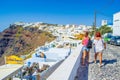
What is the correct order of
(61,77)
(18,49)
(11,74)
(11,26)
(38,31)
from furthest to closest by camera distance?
1. (11,26)
2. (38,31)
3. (18,49)
4. (11,74)
5. (61,77)

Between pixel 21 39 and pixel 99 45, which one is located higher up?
pixel 99 45

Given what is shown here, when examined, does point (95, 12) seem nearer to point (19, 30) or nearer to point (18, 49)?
point (18, 49)

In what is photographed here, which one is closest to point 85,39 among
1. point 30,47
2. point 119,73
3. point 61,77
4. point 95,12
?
point 119,73

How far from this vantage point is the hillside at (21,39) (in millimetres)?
134675

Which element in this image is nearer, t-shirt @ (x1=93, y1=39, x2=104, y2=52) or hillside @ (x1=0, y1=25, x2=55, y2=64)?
t-shirt @ (x1=93, y1=39, x2=104, y2=52)

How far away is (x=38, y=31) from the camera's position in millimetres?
157000

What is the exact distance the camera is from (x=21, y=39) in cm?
14775

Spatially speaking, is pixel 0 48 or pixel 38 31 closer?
pixel 0 48

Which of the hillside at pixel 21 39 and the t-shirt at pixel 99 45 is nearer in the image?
the t-shirt at pixel 99 45

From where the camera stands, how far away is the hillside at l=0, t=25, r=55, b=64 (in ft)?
442

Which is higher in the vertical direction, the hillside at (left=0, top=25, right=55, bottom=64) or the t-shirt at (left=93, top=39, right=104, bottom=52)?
the t-shirt at (left=93, top=39, right=104, bottom=52)

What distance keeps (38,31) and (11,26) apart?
102ft

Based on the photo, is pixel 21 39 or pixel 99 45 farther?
pixel 21 39

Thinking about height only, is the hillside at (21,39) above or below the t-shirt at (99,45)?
below
